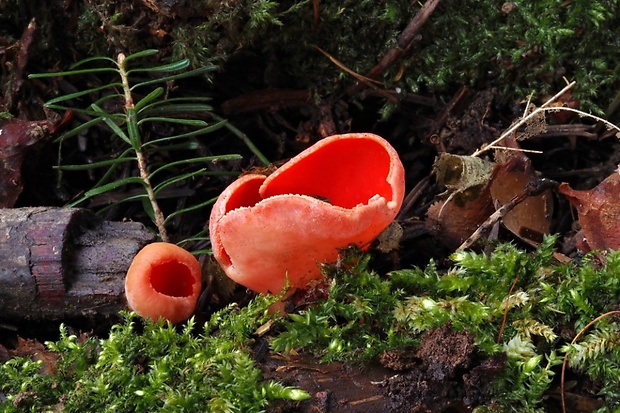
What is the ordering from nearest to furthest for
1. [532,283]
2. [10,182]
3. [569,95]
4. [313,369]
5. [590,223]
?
[313,369]
[532,283]
[590,223]
[10,182]
[569,95]

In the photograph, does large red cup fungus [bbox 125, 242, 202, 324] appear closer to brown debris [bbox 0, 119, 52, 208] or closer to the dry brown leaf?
brown debris [bbox 0, 119, 52, 208]

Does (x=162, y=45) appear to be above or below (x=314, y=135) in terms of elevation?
above

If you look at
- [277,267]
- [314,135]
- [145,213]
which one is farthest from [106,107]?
[277,267]

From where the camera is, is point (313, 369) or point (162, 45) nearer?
point (313, 369)

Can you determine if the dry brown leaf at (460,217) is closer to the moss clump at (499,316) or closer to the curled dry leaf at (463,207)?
the curled dry leaf at (463,207)

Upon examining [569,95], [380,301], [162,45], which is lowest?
[380,301]

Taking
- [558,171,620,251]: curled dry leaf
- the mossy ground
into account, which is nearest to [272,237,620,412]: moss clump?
the mossy ground

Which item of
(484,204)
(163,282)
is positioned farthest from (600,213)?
(163,282)

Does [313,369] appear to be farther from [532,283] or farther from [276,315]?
[532,283]

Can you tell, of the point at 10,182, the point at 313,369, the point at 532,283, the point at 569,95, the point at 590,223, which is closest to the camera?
the point at 313,369
